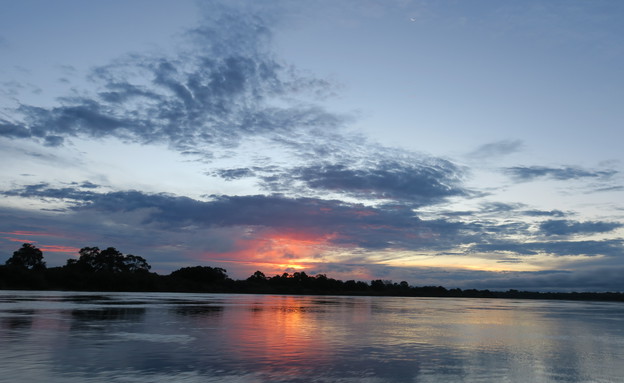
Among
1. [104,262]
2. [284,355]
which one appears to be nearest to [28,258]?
[104,262]

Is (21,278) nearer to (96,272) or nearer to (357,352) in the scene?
(96,272)

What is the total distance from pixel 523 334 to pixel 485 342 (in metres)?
7.16

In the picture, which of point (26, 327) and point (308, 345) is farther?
point (26, 327)

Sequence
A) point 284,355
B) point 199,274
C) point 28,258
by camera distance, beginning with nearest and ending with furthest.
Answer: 1. point 284,355
2. point 28,258
3. point 199,274

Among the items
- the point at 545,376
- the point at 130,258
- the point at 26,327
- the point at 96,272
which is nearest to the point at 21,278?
the point at 96,272

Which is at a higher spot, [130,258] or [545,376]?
[130,258]

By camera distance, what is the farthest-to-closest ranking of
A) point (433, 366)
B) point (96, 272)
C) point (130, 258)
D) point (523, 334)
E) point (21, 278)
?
point (130, 258)
point (96, 272)
point (21, 278)
point (523, 334)
point (433, 366)

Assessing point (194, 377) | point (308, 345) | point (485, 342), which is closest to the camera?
point (194, 377)

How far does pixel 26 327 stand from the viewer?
25.9 m

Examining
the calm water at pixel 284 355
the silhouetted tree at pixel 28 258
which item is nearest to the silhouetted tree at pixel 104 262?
the silhouetted tree at pixel 28 258

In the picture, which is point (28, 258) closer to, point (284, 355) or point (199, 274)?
point (199, 274)

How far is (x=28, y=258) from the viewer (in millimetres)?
154000

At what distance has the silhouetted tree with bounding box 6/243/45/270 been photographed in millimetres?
152750

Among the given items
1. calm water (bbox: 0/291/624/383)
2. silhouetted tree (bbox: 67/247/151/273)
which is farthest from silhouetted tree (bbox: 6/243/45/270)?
calm water (bbox: 0/291/624/383)
